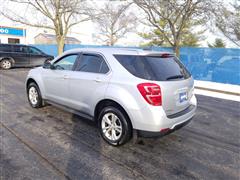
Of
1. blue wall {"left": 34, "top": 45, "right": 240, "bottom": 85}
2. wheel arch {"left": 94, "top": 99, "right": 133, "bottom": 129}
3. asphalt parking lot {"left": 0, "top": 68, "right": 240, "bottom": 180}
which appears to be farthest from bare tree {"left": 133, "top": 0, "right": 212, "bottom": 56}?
wheel arch {"left": 94, "top": 99, "right": 133, "bottom": 129}

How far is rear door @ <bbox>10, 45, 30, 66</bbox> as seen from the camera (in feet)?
44.0

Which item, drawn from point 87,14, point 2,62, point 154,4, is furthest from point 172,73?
point 87,14

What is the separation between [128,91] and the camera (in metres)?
3.02

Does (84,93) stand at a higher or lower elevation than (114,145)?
higher

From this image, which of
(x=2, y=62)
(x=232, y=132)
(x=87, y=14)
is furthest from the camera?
(x=87, y=14)

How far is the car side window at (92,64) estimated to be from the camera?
3463mm

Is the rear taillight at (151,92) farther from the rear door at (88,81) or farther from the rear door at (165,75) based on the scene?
the rear door at (88,81)

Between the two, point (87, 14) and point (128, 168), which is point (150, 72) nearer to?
point (128, 168)

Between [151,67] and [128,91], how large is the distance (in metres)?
0.52

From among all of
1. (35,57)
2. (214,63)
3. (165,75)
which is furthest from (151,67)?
(35,57)

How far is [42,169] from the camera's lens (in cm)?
260

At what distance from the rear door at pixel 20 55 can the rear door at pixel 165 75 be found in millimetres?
12410

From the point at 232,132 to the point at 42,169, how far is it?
377cm

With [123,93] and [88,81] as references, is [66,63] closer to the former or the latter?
[88,81]
